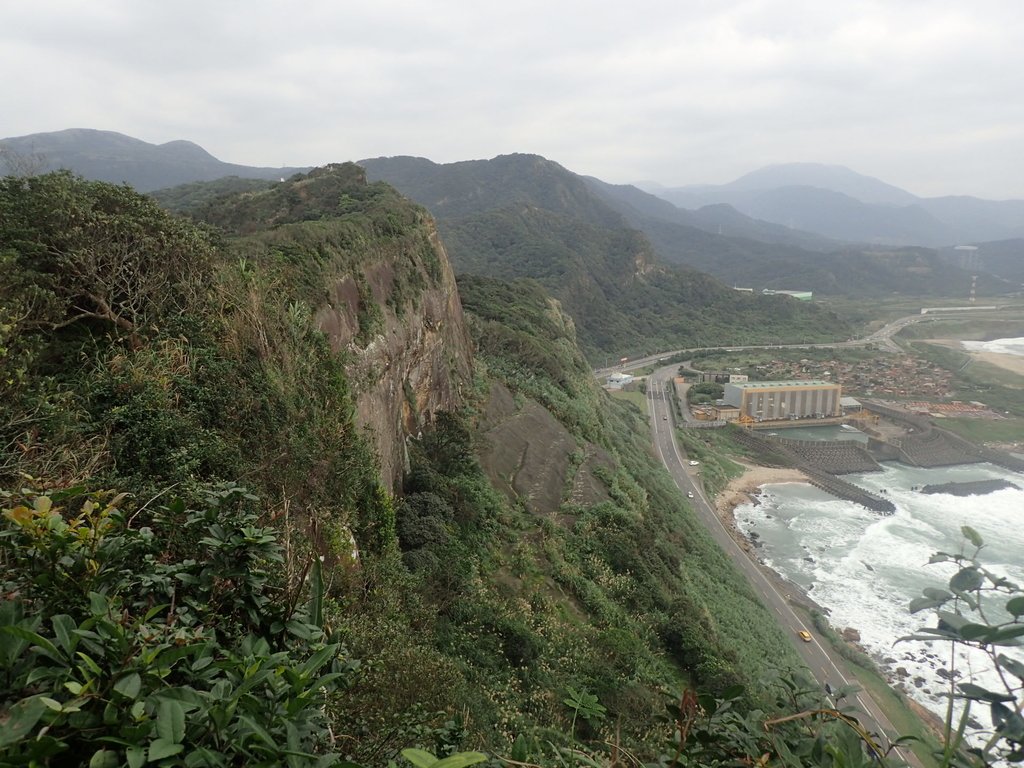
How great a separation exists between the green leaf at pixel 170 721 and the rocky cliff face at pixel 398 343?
29.9ft

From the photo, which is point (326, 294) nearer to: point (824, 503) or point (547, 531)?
point (547, 531)

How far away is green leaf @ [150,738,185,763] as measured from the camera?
4.75 feet

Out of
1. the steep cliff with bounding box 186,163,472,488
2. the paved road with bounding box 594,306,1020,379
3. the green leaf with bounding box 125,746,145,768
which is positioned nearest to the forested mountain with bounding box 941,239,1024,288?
the paved road with bounding box 594,306,1020,379

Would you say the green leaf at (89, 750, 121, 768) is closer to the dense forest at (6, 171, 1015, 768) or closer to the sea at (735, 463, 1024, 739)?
the dense forest at (6, 171, 1015, 768)

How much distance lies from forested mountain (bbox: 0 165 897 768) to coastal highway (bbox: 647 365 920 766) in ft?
9.46

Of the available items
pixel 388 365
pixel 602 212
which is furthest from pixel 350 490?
pixel 602 212

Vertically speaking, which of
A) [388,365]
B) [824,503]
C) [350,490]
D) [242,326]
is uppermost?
[242,326]

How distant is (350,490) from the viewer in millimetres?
8539

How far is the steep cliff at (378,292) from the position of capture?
11.4 m

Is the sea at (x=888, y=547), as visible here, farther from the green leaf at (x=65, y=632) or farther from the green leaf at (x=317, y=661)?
the green leaf at (x=65, y=632)

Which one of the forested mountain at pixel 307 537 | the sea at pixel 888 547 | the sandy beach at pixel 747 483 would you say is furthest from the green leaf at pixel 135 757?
the sandy beach at pixel 747 483

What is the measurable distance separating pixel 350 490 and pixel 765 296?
104 meters

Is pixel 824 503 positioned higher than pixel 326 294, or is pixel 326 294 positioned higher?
pixel 326 294

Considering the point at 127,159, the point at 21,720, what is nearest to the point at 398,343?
the point at 21,720
